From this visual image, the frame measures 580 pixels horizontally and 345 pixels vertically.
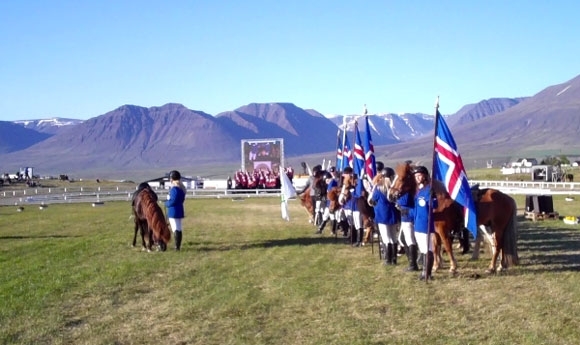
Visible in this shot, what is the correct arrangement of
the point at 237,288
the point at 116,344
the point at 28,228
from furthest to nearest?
the point at 28,228 → the point at 237,288 → the point at 116,344

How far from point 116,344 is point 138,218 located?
8468mm

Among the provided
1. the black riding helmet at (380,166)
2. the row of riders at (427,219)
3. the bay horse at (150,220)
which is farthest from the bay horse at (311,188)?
the row of riders at (427,219)

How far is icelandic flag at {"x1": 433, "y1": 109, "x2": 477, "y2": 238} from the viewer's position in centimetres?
1226

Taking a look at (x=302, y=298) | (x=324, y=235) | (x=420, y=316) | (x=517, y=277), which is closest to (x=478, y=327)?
(x=420, y=316)

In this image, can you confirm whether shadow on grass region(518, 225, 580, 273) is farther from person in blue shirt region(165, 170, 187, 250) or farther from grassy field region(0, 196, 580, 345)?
person in blue shirt region(165, 170, 187, 250)

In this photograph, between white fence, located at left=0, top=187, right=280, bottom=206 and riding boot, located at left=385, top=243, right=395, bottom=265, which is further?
white fence, located at left=0, top=187, right=280, bottom=206

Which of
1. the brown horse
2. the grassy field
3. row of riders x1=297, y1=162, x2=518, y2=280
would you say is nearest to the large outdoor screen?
the grassy field

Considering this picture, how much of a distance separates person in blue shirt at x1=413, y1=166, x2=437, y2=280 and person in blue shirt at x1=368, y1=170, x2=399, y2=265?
1.19m

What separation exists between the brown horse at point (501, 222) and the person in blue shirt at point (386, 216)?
148cm

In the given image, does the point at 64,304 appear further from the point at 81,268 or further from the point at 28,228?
the point at 28,228

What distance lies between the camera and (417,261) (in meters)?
13.8

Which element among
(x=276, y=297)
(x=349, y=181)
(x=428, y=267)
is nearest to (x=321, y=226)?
(x=349, y=181)

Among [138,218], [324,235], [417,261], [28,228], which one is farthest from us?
[28,228]

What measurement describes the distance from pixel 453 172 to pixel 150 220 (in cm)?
681
